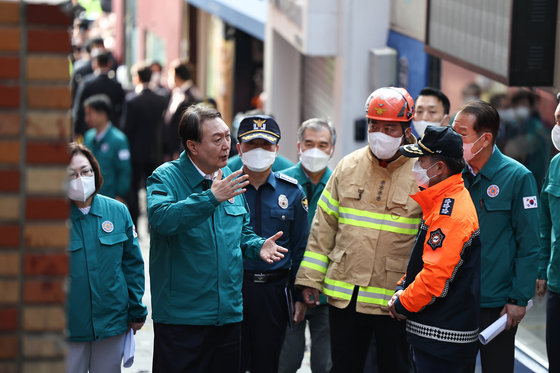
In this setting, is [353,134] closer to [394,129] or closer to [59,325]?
[394,129]

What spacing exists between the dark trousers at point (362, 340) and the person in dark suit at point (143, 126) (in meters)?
7.63

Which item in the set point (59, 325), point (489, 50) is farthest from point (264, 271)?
point (59, 325)

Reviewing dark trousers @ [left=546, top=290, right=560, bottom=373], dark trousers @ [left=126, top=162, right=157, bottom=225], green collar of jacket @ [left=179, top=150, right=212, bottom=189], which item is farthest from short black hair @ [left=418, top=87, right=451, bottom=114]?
dark trousers @ [left=126, top=162, right=157, bottom=225]

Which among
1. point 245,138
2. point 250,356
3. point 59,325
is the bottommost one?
point 250,356

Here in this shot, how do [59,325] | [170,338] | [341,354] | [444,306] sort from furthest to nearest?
[341,354], [170,338], [444,306], [59,325]

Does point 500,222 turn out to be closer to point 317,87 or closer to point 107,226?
point 107,226

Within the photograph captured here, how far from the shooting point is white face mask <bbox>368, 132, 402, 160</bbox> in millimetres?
5078

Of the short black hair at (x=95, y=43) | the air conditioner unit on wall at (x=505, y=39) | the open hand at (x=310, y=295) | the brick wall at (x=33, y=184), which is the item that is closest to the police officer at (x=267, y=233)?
the open hand at (x=310, y=295)

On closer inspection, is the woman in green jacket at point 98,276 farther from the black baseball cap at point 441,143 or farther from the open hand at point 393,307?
the black baseball cap at point 441,143

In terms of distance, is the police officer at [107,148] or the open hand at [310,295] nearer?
the open hand at [310,295]

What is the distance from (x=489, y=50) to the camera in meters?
6.93

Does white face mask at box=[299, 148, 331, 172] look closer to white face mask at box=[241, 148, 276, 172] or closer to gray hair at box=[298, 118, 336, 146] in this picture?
gray hair at box=[298, 118, 336, 146]

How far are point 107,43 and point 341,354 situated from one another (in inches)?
1047

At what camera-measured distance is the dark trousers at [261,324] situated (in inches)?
219
